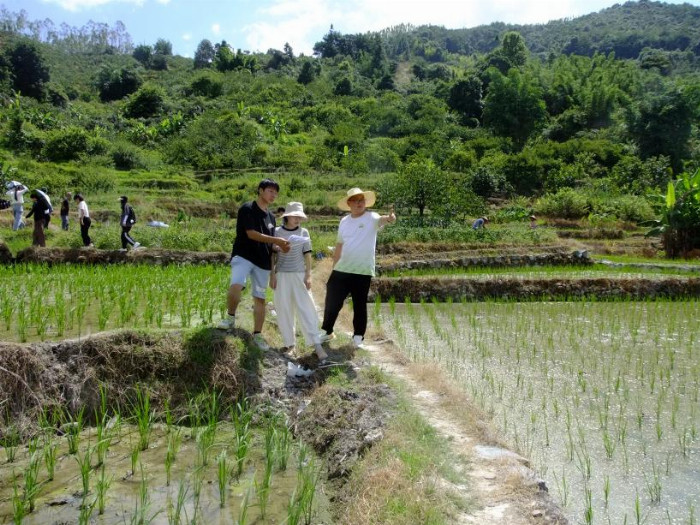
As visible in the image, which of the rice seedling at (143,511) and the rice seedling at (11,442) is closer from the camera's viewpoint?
the rice seedling at (143,511)

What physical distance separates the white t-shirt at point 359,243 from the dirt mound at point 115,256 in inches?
270

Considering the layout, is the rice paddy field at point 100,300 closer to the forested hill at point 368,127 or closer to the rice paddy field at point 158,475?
the rice paddy field at point 158,475

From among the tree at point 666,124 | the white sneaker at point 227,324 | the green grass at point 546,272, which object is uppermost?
the tree at point 666,124

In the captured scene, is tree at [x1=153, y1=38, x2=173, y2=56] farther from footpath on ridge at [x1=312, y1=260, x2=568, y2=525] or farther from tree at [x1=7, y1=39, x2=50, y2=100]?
footpath on ridge at [x1=312, y1=260, x2=568, y2=525]

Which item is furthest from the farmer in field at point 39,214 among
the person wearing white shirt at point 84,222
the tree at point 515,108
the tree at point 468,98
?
the tree at point 468,98

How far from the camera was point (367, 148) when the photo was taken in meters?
38.4

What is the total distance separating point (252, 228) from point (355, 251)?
3.31ft

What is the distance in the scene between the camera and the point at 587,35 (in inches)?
4567

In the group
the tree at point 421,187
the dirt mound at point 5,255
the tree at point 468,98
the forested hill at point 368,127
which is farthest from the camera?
the tree at point 468,98

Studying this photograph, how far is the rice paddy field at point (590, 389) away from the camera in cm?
351

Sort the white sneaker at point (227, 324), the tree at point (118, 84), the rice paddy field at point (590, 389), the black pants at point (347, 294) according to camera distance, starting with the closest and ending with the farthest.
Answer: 1. the rice paddy field at point (590, 389)
2. the white sneaker at point (227, 324)
3. the black pants at point (347, 294)
4. the tree at point (118, 84)

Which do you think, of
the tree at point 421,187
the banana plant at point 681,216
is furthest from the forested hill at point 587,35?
the banana plant at point 681,216

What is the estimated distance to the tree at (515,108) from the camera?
46.8 meters

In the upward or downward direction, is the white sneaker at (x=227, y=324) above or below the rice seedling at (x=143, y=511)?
above
